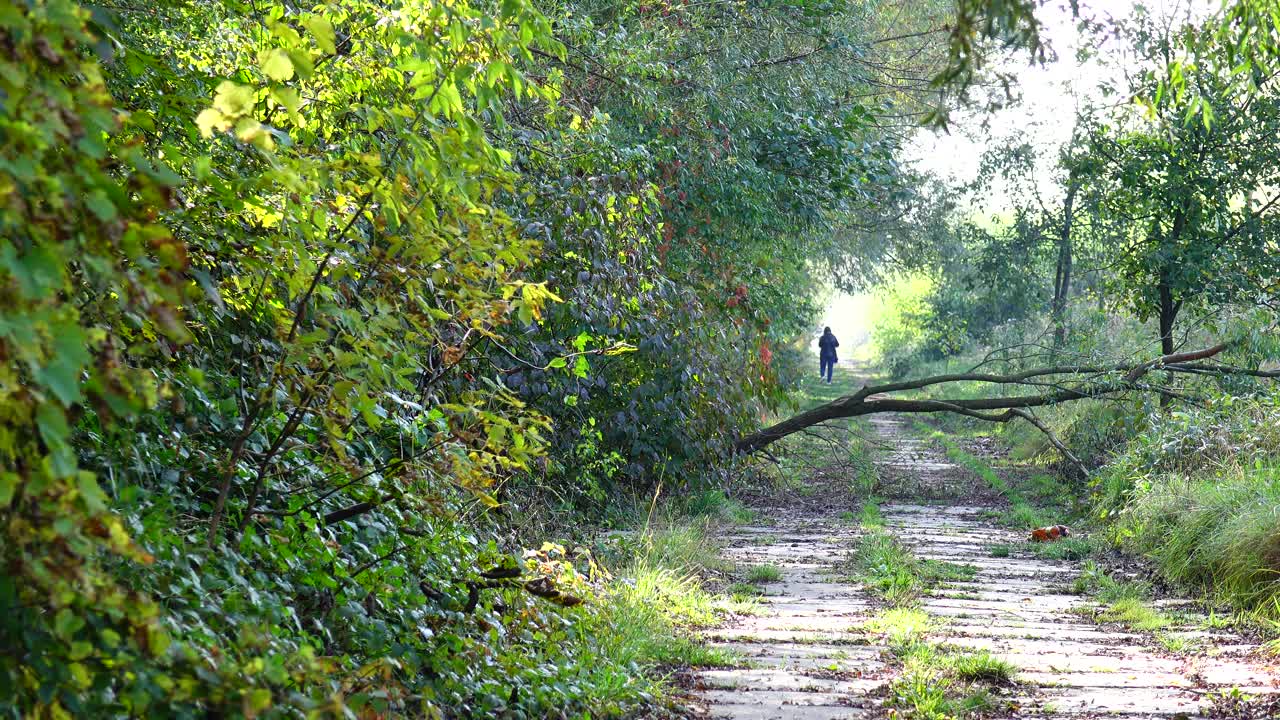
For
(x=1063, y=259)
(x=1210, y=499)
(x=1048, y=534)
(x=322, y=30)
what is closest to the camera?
(x=322, y=30)

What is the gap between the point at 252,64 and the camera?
201 inches

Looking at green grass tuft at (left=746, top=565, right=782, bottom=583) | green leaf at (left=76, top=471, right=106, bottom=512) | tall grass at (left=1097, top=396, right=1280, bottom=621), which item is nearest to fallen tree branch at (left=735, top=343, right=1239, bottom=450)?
tall grass at (left=1097, top=396, right=1280, bottom=621)


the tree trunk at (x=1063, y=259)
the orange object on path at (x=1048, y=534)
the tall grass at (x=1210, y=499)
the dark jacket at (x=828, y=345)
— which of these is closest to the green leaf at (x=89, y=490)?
the tall grass at (x=1210, y=499)

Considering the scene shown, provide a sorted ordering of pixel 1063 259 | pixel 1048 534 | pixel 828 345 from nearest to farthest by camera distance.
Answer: pixel 1048 534, pixel 1063 259, pixel 828 345

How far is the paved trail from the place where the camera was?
5.32 meters

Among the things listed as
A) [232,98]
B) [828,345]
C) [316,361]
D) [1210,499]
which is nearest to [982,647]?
[1210,499]

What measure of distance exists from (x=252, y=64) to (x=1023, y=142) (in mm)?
19875

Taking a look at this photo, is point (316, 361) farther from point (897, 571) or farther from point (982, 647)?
point (897, 571)

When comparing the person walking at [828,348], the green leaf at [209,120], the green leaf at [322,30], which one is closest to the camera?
the green leaf at [209,120]

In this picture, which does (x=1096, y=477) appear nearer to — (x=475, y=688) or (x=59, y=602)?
(x=475, y=688)

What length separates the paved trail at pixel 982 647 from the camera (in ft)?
17.5

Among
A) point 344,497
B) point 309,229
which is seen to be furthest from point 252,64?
point 344,497

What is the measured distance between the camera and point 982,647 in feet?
21.0

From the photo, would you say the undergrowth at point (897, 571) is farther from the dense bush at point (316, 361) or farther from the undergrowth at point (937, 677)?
the dense bush at point (316, 361)
